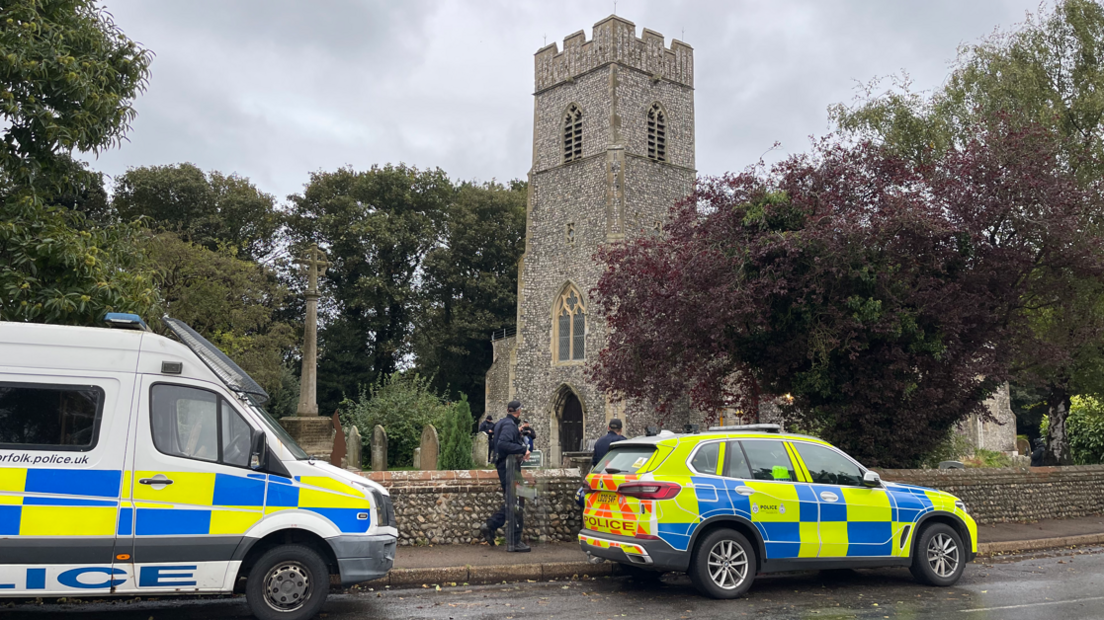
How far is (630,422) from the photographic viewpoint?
3012cm

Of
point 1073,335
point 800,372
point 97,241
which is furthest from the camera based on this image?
point 1073,335

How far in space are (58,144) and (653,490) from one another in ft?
24.0

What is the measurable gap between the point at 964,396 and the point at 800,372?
2904 millimetres

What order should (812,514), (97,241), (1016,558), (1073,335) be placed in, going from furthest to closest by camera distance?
(1073,335), (1016,558), (97,241), (812,514)

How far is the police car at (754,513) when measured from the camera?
7625mm

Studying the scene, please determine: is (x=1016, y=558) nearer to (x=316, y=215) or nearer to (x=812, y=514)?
(x=812, y=514)

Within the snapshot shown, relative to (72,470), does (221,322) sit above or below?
above

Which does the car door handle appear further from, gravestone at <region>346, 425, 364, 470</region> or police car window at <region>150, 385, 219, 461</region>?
gravestone at <region>346, 425, 364, 470</region>

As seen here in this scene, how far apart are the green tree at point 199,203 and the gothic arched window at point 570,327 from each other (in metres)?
15.4

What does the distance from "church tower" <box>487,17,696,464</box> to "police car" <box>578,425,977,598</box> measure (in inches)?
882

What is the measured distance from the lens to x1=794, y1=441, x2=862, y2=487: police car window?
27.4ft

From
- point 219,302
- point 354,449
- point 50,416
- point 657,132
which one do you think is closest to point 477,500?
point 50,416

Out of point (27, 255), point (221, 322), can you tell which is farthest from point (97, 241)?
point (221, 322)

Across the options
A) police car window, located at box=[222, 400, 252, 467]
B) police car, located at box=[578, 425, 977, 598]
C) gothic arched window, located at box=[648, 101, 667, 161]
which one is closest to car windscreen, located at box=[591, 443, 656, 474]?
police car, located at box=[578, 425, 977, 598]
